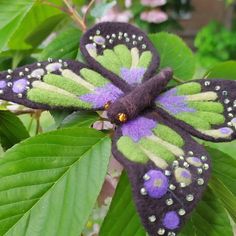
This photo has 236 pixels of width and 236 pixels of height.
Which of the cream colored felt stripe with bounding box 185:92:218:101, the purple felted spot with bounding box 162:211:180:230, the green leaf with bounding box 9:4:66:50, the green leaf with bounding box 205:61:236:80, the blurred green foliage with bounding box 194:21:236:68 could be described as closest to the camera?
the purple felted spot with bounding box 162:211:180:230

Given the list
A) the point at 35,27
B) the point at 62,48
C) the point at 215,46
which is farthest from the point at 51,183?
the point at 215,46

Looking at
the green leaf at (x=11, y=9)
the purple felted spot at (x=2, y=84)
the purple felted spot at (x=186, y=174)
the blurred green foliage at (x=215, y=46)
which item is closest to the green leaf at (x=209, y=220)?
the purple felted spot at (x=186, y=174)

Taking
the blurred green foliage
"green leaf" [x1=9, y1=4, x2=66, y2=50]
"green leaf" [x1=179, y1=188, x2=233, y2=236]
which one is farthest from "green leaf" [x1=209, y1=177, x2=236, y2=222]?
the blurred green foliage

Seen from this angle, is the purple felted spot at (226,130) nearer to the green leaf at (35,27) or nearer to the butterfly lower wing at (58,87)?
the butterfly lower wing at (58,87)

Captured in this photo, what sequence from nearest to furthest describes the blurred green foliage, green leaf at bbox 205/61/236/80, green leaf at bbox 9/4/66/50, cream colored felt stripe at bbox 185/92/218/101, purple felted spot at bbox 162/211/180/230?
purple felted spot at bbox 162/211/180/230 < cream colored felt stripe at bbox 185/92/218/101 < green leaf at bbox 205/61/236/80 < green leaf at bbox 9/4/66/50 < the blurred green foliage

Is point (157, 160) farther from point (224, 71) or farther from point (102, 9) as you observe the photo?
point (102, 9)

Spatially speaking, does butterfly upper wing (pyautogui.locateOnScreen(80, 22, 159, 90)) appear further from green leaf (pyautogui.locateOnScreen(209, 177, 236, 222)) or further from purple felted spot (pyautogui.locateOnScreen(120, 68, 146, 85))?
green leaf (pyautogui.locateOnScreen(209, 177, 236, 222))
